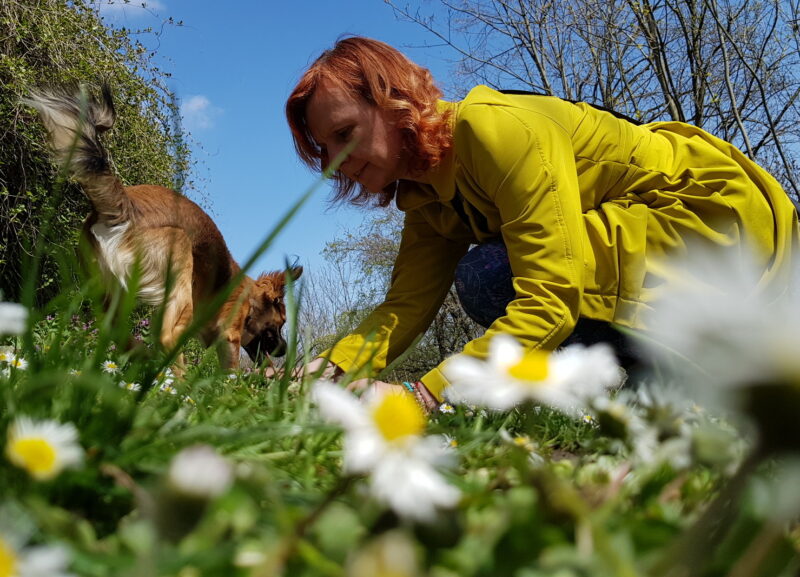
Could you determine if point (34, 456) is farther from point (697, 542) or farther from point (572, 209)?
point (572, 209)

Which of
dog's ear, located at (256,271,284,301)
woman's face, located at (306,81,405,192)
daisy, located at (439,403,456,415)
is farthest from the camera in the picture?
dog's ear, located at (256,271,284,301)

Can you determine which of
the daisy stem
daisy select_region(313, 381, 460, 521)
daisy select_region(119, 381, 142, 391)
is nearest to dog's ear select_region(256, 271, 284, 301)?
daisy select_region(119, 381, 142, 391)

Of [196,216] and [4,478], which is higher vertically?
[196,216]

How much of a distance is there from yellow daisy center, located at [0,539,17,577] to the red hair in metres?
1.86

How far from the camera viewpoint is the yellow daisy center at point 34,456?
0.51 meters

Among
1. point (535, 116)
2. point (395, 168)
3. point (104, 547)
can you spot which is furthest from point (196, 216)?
point (104, 547)

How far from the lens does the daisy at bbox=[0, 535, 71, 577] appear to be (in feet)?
1.16

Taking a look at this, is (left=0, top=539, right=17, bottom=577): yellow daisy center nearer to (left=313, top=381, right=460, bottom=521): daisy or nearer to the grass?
the grass

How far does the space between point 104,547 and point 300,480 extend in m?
0.29

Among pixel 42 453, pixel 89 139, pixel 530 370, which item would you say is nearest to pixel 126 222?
pixel 89 139

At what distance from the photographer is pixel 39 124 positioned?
5.24m

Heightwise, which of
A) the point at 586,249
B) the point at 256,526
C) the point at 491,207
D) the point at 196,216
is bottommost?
the point at 256,526

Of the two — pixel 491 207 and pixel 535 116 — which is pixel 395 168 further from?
pixel 535 116

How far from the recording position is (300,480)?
80cm
